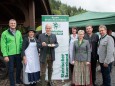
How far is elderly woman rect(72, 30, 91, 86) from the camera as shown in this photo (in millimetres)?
7809

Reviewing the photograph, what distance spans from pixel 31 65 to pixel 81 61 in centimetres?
128

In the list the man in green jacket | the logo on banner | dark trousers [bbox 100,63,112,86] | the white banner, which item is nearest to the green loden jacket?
the man in green jacket

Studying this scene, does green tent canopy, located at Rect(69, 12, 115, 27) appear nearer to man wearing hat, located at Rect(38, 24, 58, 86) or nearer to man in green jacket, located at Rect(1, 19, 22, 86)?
man wearing hat, located at Rect(38, 24, 58, 86)

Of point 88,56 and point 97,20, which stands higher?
point 97,20

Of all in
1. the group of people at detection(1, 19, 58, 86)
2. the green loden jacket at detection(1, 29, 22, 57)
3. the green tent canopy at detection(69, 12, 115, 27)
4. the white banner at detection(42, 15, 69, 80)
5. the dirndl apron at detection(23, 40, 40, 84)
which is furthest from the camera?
the green tent canopy at detection(69, 12, 115, 27)

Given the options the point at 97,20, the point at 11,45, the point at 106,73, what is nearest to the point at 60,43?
the point at 106,73

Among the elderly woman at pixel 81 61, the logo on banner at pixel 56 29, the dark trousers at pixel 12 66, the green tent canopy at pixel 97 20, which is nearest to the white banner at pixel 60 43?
the logo on banner at pixel 56 29

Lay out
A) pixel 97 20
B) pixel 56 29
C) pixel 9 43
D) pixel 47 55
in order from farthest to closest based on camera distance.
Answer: pixel 97 20 → pixel 56 29 → pixel 47 55 → pixel 9 43

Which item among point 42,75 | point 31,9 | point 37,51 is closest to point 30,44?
point 37,51

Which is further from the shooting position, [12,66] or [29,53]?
[29,53]

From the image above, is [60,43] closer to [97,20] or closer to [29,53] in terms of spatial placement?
[29,53]

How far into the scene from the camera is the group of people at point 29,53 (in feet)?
24.5

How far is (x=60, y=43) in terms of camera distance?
28.8ft

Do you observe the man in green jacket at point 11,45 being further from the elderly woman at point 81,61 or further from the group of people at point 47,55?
the elderly woman at point 81,61
